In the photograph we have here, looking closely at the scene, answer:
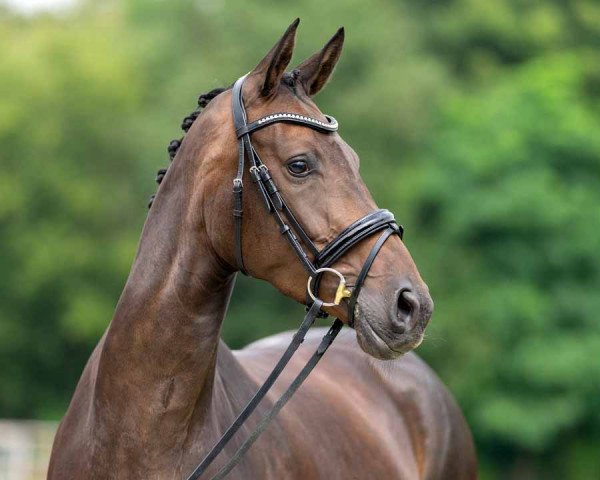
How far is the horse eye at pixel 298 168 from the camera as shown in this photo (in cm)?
433

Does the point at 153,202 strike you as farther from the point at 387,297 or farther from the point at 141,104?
the point at 141,104

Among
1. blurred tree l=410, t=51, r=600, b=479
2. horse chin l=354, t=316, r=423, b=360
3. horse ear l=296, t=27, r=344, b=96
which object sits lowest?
blurred tree l=410, t=51, r=600, b=479

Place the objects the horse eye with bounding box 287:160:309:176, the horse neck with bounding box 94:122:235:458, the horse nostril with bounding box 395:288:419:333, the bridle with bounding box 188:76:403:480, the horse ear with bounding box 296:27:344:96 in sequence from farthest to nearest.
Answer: the horse ear with bounding box 296:27:344:96
the horse neck with bounding box 94:122:235:458
the horse eye with bounding box 287:160:309:176
the bridle with bounding box 188:76:403:480
the horse nostril with bounding box 395:288:419:333

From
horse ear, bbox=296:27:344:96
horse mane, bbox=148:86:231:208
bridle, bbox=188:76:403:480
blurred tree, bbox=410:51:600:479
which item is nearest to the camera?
bridle, bbox=188:76:403:480

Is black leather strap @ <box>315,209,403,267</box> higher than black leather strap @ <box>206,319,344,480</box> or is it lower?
higher

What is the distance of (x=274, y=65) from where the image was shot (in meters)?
4.41

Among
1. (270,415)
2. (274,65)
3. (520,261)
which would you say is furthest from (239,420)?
(520,261)

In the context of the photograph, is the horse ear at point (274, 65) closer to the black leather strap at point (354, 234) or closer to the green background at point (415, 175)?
the black leather strap at point (354, 234)

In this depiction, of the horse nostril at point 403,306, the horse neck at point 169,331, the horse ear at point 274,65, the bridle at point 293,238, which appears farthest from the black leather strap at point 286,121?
the horse nostril at point 403,306

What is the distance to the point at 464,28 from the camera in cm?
3659

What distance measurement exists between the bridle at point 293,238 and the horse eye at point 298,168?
90mm

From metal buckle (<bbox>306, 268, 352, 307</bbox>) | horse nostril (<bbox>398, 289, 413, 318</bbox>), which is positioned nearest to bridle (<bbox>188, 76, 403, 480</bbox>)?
metal buckle (<bbox>306, 268, 352, 307</bbox>)

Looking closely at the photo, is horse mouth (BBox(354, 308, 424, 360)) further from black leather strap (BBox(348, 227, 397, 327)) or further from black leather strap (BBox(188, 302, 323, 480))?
black leather strap (BBox(188, 302, 323, 480))

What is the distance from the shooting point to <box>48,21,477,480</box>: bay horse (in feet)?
13.9
